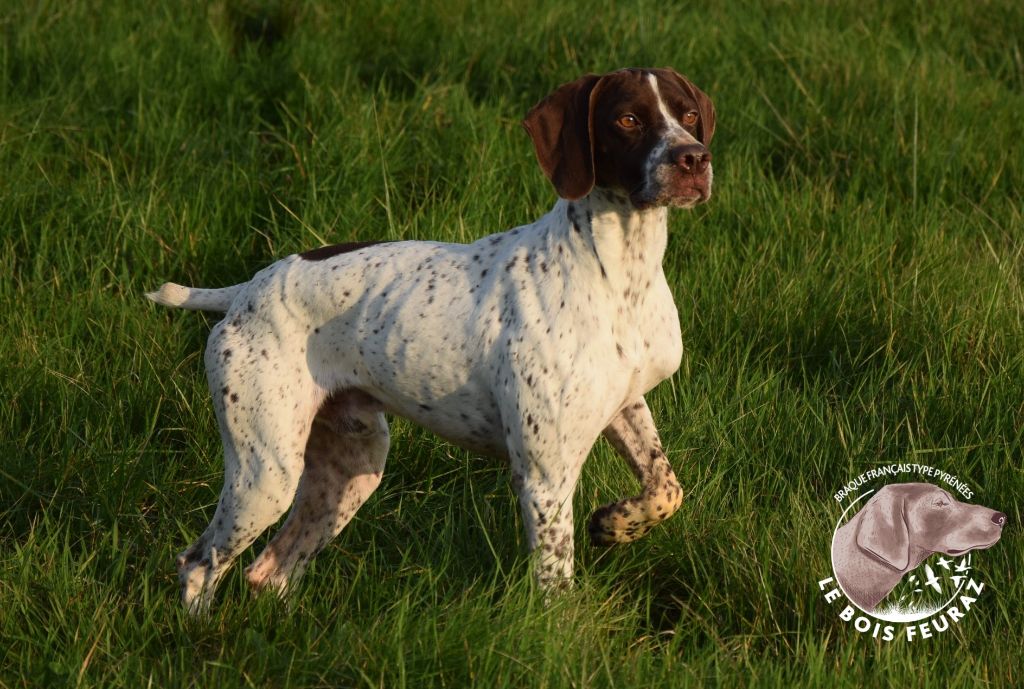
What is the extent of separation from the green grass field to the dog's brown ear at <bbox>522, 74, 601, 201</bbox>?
3.36 ft

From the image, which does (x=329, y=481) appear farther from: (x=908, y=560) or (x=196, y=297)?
(x=908, y=560)

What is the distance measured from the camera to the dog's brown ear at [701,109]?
3.90m

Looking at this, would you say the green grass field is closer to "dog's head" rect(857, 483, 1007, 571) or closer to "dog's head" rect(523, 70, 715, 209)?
"dog's head" rect(857, 483, 1007, 571)

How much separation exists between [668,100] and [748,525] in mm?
1245

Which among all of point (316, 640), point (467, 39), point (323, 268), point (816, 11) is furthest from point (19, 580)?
point (816, 11)

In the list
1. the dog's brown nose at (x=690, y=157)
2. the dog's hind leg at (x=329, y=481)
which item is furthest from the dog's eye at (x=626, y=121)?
the dog's hind leg at (x=329, y=481)

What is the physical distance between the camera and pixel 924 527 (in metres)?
3.99

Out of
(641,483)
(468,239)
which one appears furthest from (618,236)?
(468,239)

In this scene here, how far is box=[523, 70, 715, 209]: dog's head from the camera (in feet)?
12.0

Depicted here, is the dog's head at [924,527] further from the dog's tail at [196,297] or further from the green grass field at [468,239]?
the dog's tail at [196,297]

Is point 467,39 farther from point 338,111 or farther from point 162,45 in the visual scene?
point 162,45

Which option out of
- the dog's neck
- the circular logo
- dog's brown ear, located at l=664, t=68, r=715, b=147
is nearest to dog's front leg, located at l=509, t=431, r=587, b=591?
the dog's neck

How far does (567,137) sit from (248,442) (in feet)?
4.07

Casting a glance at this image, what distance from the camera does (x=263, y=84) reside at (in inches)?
272
